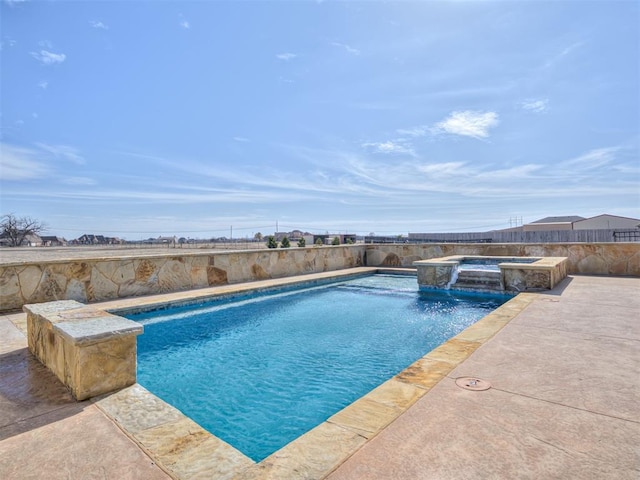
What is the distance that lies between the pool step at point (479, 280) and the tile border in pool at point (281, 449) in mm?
4797

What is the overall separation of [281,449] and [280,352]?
245cm

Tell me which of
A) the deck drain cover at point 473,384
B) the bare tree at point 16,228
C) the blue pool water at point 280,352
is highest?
the bare tree at point 16,228

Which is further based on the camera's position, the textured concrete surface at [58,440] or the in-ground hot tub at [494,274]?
the in-ground hot tub at [494,274]

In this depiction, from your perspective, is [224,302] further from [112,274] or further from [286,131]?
[286,131]

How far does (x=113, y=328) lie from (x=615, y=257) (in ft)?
33.2

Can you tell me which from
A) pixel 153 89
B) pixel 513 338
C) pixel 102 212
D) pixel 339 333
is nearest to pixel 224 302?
pixel 339 333

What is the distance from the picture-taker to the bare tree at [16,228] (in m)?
46.0

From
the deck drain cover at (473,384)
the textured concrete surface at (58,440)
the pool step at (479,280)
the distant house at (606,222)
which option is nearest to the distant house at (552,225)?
the distant house at (606,222)

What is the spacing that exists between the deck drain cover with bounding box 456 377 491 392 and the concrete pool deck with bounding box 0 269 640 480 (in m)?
0.05

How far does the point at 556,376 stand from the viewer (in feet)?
7.64

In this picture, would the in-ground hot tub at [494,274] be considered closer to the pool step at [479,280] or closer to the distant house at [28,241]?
the pool step at [479,280]

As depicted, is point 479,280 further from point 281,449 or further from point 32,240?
point 32,240

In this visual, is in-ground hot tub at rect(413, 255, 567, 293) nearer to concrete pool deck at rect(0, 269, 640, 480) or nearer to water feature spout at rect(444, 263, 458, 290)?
water feature spout at rect(444, 263, 458, 290)

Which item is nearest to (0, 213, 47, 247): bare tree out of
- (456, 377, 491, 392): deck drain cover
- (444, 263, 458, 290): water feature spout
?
(444, 263, 458, 290): water feature spout
